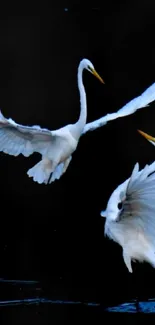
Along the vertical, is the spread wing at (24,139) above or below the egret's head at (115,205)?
above

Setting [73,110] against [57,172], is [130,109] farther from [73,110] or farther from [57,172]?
[73,110]

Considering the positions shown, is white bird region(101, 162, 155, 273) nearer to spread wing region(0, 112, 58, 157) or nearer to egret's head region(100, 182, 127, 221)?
egret's head region(100, 182, 127, 221)

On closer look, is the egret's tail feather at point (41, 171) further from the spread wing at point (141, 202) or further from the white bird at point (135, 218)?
the spread wing at point (141, 202)

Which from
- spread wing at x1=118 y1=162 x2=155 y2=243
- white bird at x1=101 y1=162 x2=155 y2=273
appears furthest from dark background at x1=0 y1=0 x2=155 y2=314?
spread wing at x1=118 y1=162 x2=155 y2=243

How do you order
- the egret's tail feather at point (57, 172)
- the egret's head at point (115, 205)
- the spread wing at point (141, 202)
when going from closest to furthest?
the spread wing at point (141, 202) → the egret's head at point (115, 205) → the egret's tail feather at point (57, 172)

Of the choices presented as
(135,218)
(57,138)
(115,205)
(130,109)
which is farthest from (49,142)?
(135,218)

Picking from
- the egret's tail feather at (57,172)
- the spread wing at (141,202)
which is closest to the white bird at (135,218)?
the spread wing at (141,202)
